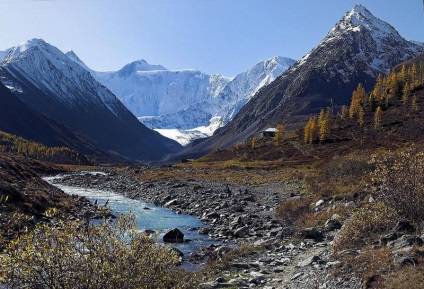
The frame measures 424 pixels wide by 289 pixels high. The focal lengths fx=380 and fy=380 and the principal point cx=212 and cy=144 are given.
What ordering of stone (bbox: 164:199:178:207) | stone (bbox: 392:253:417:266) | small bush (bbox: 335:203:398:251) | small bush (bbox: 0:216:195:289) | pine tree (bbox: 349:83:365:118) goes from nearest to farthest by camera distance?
1. small bush (bbox: 0:216:195:289)
2. stone (bbox: 392:253:417:266)
3. small bush (bbox: 335:203:398:251)
4. stone (bbox: 164:199:178:207)
5. pine tree (bbox: 349:83:365:118)

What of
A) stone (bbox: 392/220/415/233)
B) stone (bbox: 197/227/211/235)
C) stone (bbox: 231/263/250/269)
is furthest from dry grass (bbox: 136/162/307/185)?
stone (bbox: 392/220/415/233)

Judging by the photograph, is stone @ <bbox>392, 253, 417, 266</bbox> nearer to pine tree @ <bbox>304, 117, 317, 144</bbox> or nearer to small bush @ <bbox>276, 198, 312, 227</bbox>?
small bush @ <bbox>276, 198, 312, 227</bbox>

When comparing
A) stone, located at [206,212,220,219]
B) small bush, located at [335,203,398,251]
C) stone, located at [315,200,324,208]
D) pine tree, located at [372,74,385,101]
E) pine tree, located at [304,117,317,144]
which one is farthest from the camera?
pine tree, located at [372,74,385,101]

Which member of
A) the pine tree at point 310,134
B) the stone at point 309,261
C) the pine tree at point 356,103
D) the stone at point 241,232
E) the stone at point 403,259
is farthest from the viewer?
the pine tree at point 356,103

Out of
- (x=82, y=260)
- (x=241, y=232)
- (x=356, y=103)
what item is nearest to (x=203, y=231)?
(x=241, y=232)

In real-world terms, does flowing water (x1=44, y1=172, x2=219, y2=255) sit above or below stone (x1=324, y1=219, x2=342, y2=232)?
below

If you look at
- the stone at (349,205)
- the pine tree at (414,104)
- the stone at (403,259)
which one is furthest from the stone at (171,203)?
the pine tree at (414,104)

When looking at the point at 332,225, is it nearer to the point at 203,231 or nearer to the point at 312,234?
the point at 312,234

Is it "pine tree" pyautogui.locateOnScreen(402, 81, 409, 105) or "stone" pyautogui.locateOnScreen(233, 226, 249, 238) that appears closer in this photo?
"stone" pyautogui.locateOnScreen(233, 226, 249, 238)

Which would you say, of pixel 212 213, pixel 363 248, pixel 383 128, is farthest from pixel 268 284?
pixel 383 128

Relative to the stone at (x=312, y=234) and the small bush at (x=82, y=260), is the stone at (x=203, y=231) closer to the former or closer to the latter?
the stone at (x=312, y=234)

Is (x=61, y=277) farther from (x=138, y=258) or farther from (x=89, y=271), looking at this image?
(x=138, y=258)

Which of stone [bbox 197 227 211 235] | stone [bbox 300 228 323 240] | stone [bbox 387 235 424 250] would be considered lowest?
stone [bbox 197 227 211 235]

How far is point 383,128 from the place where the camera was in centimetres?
13075
